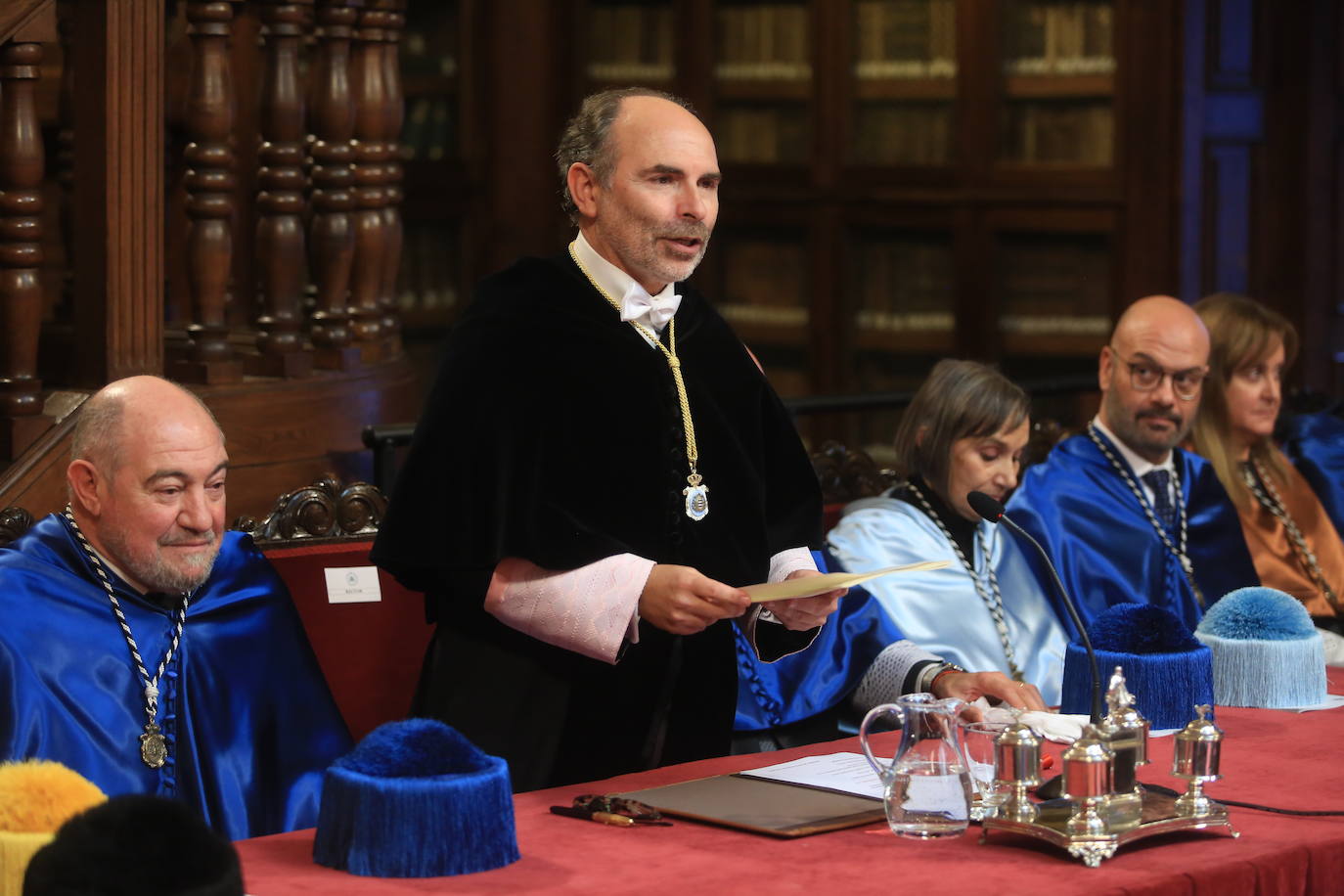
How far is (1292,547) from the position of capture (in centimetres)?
517

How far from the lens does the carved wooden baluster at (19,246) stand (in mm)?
3977

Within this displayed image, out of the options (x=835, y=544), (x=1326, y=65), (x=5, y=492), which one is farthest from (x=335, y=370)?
(x=1326, y=65)

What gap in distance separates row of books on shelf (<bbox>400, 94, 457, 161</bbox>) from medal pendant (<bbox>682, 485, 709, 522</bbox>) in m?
5.36

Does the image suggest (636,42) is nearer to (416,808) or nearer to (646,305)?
(646,305)

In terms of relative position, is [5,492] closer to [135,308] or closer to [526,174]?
[135,308]

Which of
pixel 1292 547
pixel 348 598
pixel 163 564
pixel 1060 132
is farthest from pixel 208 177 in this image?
pixel 1060 132

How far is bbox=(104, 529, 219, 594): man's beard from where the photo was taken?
3.05 metres

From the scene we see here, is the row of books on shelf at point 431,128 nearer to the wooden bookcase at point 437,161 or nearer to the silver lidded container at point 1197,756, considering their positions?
the wooden bookcase at point 437,161

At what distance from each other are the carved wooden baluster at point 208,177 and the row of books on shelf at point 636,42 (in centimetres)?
402

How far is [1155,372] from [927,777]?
2.27 meters

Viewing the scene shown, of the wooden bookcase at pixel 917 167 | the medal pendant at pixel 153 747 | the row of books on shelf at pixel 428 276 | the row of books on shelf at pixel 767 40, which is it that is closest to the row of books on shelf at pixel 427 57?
the wooden bookcase at pixel 917 167

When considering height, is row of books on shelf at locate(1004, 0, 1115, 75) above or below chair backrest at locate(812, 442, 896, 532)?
above

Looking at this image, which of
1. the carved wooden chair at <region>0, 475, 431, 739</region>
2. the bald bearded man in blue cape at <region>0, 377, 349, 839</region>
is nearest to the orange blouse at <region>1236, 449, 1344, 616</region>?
the carved wooden chair at <region>0, 475, 431, 739</region>

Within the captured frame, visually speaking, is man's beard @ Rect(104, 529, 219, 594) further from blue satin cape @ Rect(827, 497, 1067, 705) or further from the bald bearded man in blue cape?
blue satin cape @ Rect(827, 497, 1067, 705)
